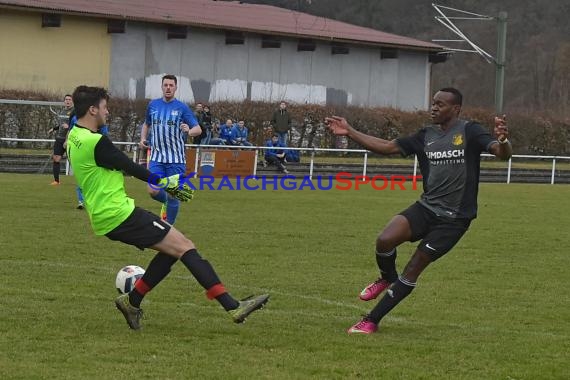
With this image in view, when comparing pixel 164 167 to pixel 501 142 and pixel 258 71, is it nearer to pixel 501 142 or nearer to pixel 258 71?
pixel 501 142

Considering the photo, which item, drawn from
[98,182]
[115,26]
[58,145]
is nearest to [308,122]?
[115,26]

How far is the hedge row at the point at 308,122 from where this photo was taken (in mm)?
34094

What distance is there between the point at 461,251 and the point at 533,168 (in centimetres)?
2218

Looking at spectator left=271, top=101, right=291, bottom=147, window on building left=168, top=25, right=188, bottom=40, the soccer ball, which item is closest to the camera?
the soccer ball

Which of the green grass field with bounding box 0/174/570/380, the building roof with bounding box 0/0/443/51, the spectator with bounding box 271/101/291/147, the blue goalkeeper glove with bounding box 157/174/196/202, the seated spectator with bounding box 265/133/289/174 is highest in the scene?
the building roof with bounding box 0/0/443/51

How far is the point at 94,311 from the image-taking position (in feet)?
29.2

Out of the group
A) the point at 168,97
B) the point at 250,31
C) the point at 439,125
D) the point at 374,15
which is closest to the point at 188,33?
the point at 250,31

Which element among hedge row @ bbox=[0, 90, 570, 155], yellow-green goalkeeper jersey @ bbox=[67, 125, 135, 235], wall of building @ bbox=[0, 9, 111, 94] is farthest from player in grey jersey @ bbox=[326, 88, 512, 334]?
wall of building @ bbox=[0, 9, 111, 94]

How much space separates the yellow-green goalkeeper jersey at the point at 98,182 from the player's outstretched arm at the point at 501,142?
2.60 m

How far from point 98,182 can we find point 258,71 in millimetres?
37688

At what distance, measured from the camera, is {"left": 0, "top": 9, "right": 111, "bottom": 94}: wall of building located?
128 ft

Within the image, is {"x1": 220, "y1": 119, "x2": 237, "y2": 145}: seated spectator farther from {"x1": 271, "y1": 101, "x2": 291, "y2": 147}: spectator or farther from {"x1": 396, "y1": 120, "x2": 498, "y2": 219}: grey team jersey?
{"x1": 396, "y1": 120, "x2": 498, "y2": 219}: grey team jersey

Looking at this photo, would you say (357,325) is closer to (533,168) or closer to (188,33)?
(533,168)

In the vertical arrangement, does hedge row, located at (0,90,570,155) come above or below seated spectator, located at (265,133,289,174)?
above
